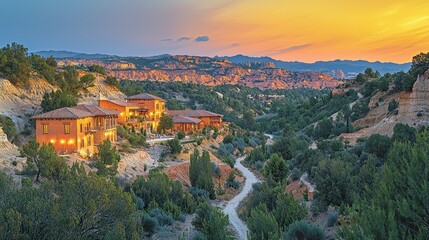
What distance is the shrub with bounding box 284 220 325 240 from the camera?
53.2 feet

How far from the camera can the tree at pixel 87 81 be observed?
5444cm

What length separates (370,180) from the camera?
72.4ft

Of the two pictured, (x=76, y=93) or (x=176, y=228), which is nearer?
(x=176, y=228)

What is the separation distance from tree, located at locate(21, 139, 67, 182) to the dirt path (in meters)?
11.0

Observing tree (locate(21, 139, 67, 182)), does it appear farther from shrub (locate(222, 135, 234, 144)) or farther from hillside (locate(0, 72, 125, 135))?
shrub (locate(222, 135, 234, 144))

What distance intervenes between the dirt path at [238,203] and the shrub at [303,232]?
5322 millimetres

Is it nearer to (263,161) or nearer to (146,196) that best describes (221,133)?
(263,161)

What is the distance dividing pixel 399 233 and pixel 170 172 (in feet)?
94.2

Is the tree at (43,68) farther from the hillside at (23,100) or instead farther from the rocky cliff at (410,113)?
the rocky cliff at (410,113)

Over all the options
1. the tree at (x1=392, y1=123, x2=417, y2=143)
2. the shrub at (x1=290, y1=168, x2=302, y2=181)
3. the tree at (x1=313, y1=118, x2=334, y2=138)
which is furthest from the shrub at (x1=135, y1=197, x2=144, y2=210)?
the tree at (x1=313, y1=118, x2=334, y2=138)

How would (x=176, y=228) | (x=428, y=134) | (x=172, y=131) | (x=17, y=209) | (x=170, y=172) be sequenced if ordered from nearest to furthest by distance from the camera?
1. (x=428, y=134)
2. (x=17, y=209)
3. (x=176, y=228)
4. (x=170, y=172)
5. (x=172, y=131)

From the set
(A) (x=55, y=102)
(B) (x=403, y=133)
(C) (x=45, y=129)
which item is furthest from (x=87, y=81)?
(B) (x=403, y=133)

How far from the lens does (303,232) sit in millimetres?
16406

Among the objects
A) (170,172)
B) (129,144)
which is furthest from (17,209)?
(129,144)
